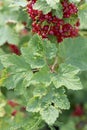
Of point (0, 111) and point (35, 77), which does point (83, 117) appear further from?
point (35, 77)

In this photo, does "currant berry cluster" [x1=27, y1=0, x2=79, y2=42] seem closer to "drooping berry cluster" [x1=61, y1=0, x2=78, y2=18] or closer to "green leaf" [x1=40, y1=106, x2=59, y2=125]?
"drooping berry cluster" [x1=61, y1=0, x2=78, y2=18]

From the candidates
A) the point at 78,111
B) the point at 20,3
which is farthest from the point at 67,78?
the point at 78,111

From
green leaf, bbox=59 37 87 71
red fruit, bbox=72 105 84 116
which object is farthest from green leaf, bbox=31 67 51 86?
red fruit, bbox=72 105 84 116

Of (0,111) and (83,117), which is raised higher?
(0,111)

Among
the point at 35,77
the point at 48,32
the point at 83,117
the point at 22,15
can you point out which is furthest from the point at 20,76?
the point at 83,117

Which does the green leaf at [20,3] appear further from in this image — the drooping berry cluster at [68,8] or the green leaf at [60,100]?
the green leaf at [60,100]

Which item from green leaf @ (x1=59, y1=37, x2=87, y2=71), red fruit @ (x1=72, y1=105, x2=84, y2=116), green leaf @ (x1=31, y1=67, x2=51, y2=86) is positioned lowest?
red fruit @ (x1=72, y1=105, x2=84, y2=116)

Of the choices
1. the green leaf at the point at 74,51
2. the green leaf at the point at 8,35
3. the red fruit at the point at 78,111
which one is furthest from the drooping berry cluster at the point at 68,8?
the red fruit at the point at 78,111
